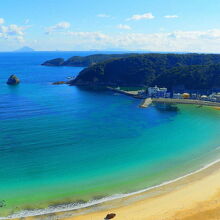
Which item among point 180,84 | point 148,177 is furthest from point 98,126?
point 180,84

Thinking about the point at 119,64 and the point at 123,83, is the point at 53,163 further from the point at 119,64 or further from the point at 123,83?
the point at 119,64

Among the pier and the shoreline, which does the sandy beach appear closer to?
the shoreline

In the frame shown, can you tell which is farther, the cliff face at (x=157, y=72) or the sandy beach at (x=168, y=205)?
the cliff face at (x=157, y=72)

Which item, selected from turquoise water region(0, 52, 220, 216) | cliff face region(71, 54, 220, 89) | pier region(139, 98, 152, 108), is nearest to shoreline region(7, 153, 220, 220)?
turquoise water region(0, 52, 220, 216)

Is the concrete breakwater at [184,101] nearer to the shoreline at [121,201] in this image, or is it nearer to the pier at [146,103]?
the pier at [146,103]

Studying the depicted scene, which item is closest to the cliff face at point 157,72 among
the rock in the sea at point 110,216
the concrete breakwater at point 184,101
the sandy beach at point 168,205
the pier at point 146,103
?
the concrete breakwater at point 184,101

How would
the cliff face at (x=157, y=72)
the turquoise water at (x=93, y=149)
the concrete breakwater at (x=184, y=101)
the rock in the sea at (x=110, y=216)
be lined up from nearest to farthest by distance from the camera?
the rock in the sea at (x=110, y=216), the turquoise water at (x=93, y=149), the concrete breakwater at (x=184, y=101), the cliff face at (x=157, y=72)

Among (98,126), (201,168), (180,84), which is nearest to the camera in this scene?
(201,168)
